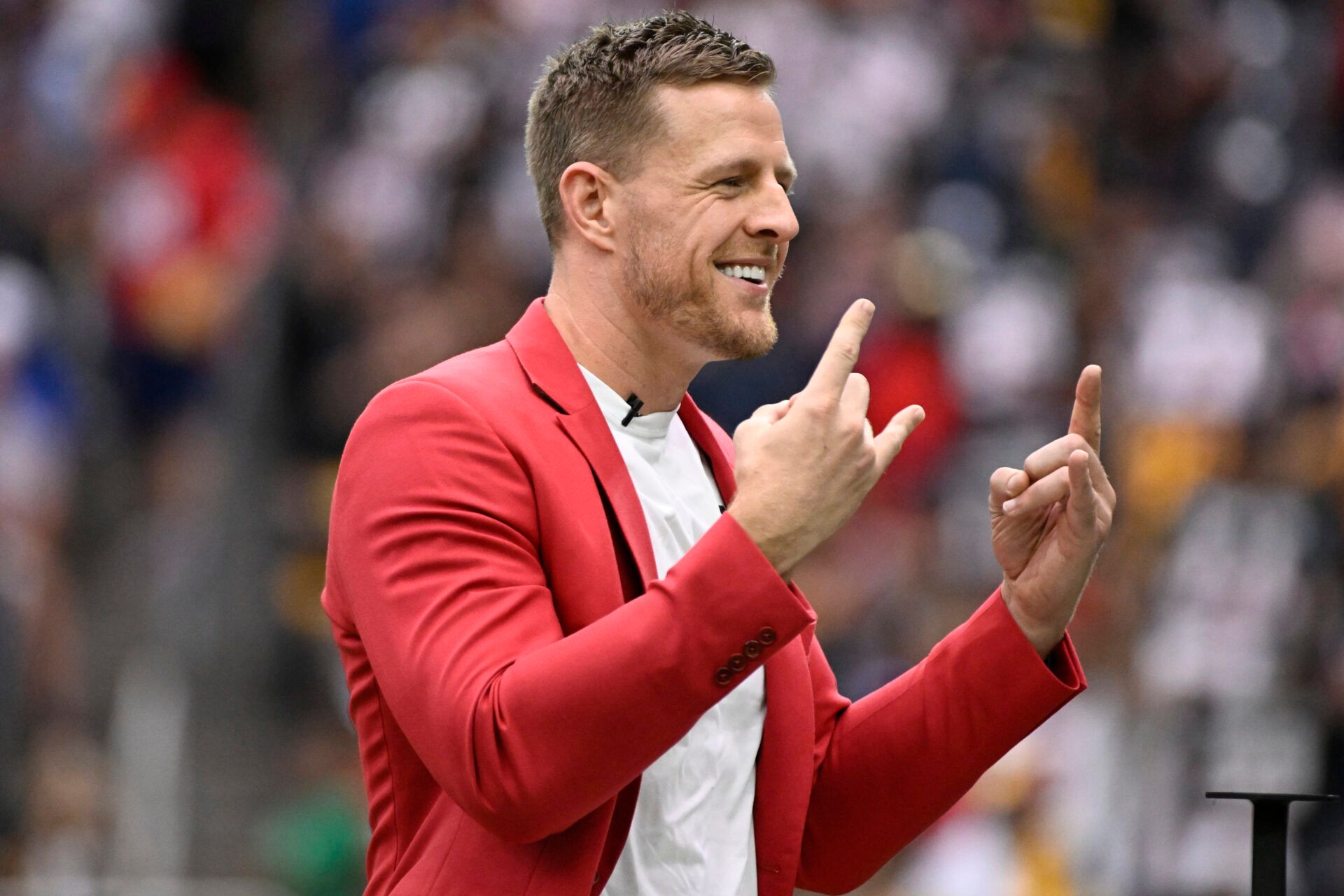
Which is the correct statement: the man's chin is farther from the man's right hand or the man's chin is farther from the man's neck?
the man's right hand

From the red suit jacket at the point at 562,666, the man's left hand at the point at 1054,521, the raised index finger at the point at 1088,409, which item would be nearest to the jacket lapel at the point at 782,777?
the red suit jacket at the point at 562,666

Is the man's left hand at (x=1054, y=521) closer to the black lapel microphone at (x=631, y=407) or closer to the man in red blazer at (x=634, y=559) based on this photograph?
the man in red blazer at (x=634, y=559)

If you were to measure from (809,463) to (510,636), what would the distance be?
0.41m

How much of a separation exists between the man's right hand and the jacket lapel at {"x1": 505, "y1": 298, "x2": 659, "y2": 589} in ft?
0.84

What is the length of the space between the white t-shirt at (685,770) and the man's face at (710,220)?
6.8 inches

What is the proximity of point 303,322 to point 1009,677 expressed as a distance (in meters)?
6.43

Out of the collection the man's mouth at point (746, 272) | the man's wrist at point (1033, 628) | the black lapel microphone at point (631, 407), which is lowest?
the man's wrist at point (1033, 628)

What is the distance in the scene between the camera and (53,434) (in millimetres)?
8742

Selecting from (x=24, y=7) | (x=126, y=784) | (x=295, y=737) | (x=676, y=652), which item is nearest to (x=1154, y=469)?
(x=295, y=737)

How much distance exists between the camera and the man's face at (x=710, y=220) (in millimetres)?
2680

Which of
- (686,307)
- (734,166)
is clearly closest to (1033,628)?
(686,307)

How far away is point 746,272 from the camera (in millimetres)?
2723

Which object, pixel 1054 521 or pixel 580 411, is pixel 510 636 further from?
pixel 1054 521

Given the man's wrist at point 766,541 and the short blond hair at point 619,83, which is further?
the short blond hair at point 619,83
